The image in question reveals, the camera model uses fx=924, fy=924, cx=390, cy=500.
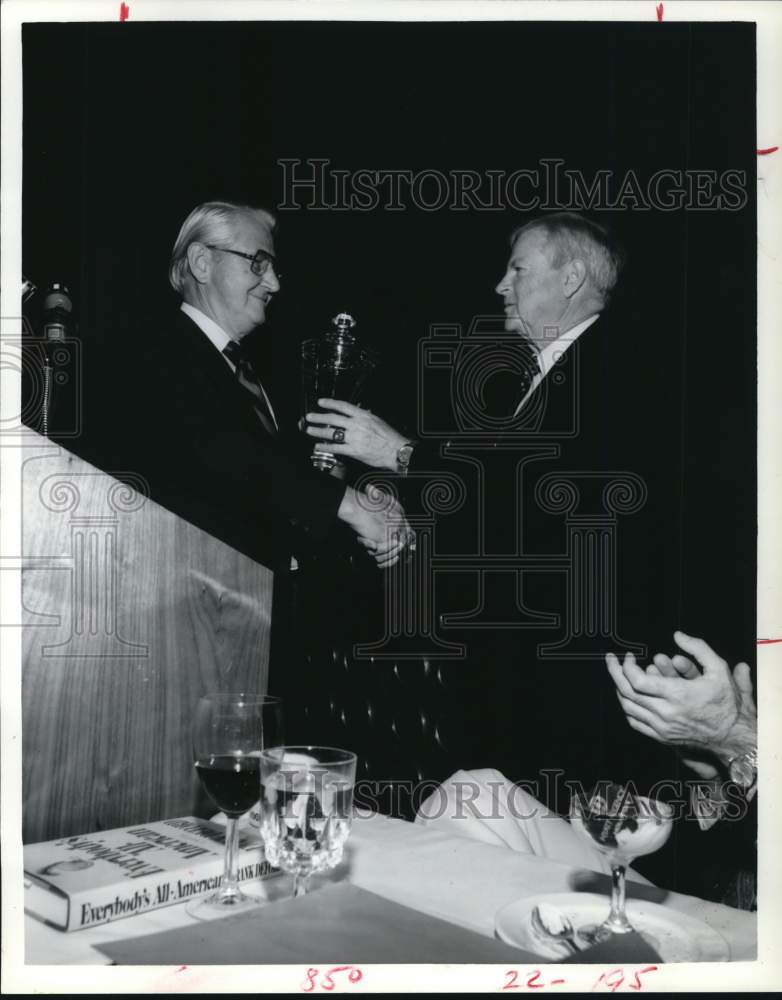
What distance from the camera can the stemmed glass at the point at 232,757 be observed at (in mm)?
914

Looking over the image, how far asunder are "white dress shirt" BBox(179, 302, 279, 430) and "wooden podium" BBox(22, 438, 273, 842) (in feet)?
0.71

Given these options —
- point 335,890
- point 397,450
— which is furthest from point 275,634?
point 335,890

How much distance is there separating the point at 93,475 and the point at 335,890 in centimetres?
65

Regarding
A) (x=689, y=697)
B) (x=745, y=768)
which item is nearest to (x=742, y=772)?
(x=745, y=768)

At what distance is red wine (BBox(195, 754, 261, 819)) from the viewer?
3.07 feet

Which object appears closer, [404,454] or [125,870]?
[125,870]

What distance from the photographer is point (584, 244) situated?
133 centimetres

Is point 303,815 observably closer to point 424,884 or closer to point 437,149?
point 424,884

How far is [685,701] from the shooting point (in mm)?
1287

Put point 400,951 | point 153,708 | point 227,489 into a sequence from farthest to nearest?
point 227,489 → point 153,708 → point 400,951

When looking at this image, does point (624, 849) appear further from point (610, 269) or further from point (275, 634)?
point (610, 269)

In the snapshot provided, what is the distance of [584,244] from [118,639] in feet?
2.78

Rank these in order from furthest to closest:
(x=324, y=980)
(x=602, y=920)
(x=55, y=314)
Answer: (x=55, y=314)
(x=324, y=980)
(x=602, y=920)

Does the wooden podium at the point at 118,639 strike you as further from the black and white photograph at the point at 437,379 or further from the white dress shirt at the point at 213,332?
the white dress shirt at the point at 213,332
